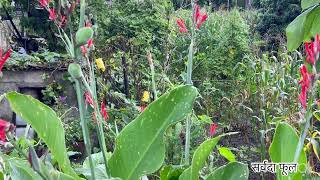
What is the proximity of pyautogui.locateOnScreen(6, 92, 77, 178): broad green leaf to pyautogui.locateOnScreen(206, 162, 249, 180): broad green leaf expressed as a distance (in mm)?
278

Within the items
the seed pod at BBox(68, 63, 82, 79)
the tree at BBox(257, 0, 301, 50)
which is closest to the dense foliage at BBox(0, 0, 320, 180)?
the seed pod at BBox(68, 63, 82, 79)

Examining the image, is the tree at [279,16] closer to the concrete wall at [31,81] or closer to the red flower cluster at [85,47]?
the concrete wall at [31,81]

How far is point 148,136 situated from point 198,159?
0.10m

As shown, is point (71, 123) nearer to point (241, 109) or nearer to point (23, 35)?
point (241, 109)

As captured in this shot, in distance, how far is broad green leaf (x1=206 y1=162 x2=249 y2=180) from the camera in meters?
0.98

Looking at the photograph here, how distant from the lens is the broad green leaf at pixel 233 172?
3.22 ft

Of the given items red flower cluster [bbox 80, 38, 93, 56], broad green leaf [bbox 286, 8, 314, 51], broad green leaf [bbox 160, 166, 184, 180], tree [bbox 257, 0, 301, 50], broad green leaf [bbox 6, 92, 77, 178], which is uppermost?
red flower cluster [bbox 80, 38, 93, 56]

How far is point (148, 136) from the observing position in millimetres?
975

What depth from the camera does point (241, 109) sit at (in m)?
4.19

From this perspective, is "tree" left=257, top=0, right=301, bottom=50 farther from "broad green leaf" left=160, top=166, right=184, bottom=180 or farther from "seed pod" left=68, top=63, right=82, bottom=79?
"seed pod" left=68, top=63, right=82, bottom=79

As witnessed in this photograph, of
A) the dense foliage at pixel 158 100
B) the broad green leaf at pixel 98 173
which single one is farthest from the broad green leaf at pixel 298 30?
the broad green leaf at pixel 98 173

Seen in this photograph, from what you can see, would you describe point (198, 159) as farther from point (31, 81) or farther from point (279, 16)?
point (279, 16)

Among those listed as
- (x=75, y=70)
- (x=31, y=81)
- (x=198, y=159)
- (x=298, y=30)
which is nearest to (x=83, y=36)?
(x=75, y=70)

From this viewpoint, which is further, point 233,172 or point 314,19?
point 314,19
